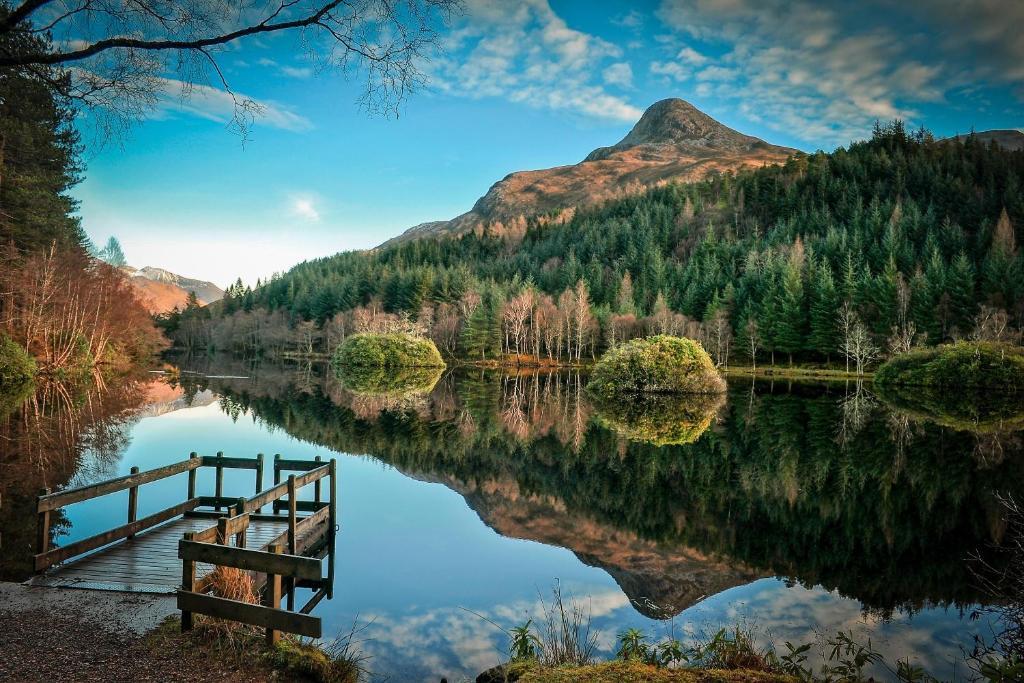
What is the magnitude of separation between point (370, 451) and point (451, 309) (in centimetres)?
8389

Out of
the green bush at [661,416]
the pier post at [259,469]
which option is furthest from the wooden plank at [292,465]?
the green bush at [661,416]

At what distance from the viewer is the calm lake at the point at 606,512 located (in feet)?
29.2

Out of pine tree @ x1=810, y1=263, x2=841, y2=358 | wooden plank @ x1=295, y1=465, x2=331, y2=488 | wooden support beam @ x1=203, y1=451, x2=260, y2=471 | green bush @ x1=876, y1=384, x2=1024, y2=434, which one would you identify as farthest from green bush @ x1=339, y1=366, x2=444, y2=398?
pine tree @ x1=810, y1=263, x2=841, y2=358

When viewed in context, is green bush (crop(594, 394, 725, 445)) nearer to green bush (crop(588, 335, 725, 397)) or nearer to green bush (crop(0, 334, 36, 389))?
green bush (crop(588, 335, 725, 397))

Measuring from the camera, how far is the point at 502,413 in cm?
3425

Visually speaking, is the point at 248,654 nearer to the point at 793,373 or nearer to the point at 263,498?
the point at 263,498

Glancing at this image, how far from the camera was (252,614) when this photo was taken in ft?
22.1

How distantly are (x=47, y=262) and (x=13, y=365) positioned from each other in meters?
7.23

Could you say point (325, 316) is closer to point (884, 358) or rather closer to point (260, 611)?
point (884, 358)

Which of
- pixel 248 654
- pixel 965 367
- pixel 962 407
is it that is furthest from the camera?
pixel 965 367

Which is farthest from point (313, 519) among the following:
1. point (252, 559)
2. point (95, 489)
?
point (252, 559)

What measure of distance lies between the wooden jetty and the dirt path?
1.50 feet

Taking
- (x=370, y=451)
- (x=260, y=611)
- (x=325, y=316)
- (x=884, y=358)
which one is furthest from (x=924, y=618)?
(x=325, y=316)

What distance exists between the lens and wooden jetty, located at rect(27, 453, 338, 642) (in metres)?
6.84
